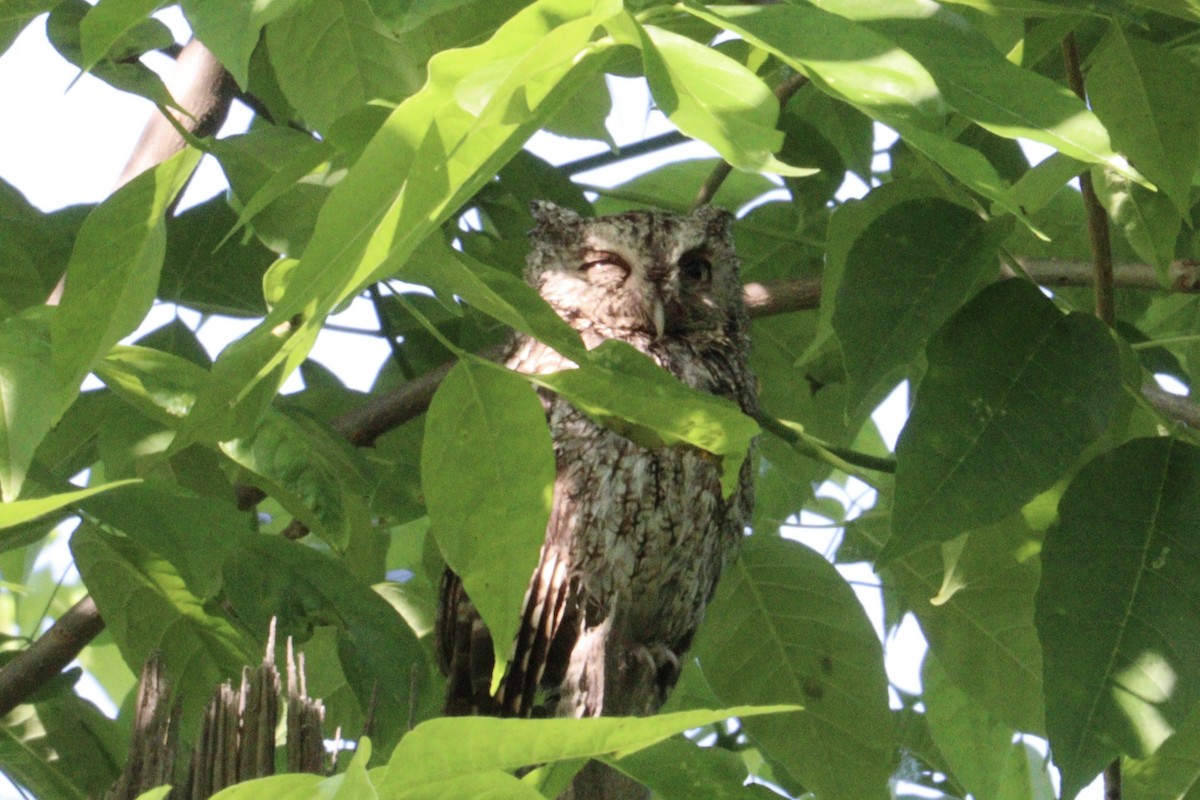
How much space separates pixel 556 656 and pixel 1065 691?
0.87 meters

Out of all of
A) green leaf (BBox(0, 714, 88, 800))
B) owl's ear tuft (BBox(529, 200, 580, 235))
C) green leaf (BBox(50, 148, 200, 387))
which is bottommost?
green leaf (BBox(0, 714, 88, 800))

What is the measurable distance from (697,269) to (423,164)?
1961mm

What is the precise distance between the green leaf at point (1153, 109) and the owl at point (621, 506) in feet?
1.62

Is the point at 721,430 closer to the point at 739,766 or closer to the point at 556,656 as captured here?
the point at 739,766

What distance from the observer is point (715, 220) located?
8.44 feet

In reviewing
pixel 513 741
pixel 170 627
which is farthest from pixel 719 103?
pixel 170 627

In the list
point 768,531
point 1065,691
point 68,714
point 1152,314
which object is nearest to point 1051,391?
point 1065,691

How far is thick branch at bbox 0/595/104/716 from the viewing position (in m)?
1.80

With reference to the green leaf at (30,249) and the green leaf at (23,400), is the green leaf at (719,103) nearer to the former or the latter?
the green leaf at (23,400)

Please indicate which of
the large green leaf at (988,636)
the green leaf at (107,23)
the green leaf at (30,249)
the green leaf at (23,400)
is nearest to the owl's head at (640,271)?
the large green leaf at (988,636)

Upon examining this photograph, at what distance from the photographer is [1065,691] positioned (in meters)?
1.25

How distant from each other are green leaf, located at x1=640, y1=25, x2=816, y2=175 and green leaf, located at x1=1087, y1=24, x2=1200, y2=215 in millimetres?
634

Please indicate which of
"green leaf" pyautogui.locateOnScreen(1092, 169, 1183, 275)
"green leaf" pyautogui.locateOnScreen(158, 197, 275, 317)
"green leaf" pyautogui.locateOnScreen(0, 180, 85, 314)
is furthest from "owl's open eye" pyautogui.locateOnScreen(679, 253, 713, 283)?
"green leaf" pyautogui.locateOnScreen(1092, 169, 1183, 275)

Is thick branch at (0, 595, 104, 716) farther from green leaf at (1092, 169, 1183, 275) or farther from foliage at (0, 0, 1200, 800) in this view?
green leaf at (1092, 169, 1183, 275)
